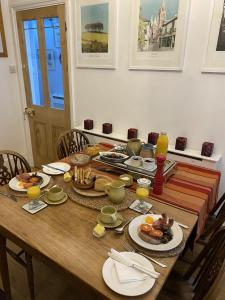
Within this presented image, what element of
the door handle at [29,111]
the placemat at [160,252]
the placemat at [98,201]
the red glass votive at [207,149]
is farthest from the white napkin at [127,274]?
the door handle at [29,111]

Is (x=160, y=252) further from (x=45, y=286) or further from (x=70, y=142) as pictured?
(x=70, y=142)

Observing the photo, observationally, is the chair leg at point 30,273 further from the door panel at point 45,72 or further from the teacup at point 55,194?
the door panel at point 45,72

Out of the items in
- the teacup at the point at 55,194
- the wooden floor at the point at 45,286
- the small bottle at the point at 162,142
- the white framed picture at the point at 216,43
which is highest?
the white framed picture at the point at 216,43

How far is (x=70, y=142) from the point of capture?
2.23 m

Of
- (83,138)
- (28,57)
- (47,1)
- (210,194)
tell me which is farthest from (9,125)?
(210,194)

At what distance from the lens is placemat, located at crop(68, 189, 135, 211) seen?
1251 millimetres

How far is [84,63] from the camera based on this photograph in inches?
91.4

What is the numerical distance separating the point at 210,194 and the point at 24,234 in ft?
3.71

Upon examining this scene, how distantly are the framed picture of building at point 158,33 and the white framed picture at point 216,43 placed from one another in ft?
0.61

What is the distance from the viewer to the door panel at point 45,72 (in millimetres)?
2430

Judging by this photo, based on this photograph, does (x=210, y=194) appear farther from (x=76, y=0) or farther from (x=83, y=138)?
(x=76, y=0)

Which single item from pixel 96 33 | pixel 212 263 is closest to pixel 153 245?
pixel 212 263

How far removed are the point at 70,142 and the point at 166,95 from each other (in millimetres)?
1006

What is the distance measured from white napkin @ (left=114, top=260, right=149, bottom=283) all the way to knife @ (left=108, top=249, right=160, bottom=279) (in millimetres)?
11
